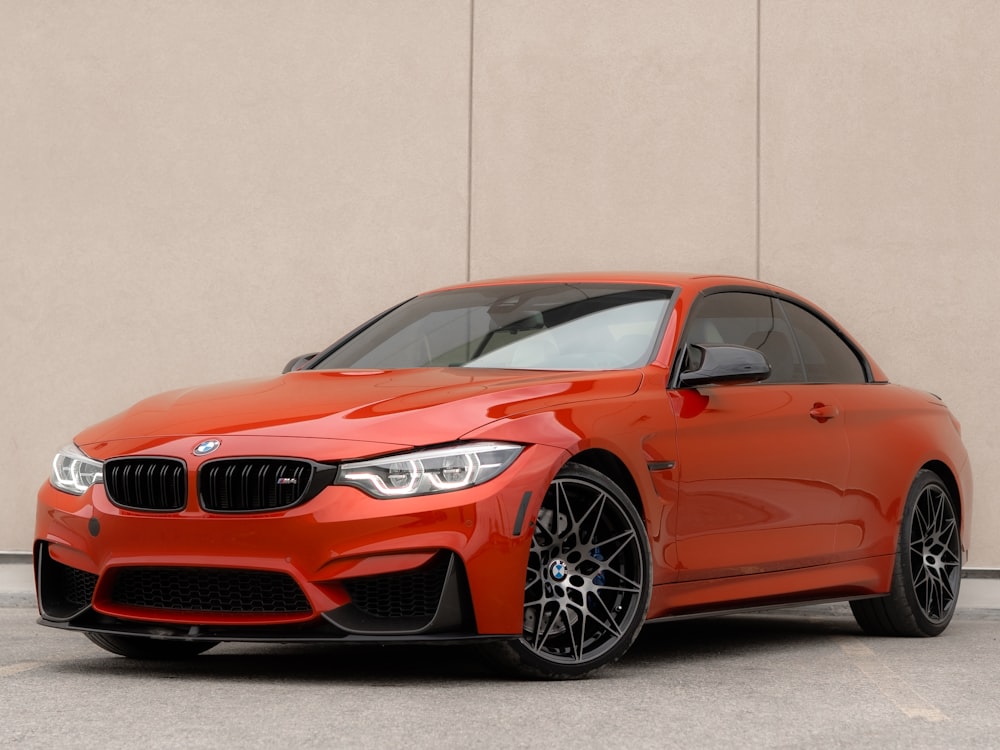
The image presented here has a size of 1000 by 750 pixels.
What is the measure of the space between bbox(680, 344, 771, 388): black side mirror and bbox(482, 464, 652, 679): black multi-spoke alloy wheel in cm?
79

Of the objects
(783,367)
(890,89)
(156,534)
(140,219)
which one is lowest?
(156,534)

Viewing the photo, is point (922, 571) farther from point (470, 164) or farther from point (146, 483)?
point (470, 164)

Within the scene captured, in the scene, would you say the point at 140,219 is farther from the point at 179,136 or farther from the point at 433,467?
the point at 433,467

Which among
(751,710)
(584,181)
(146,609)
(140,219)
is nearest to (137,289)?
(140,219)

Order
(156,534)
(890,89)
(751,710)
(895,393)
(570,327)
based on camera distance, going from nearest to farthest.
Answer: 1. (751,710)
2. (156,534)
3. (570,327)
4. (895,393)
5. (890,89)

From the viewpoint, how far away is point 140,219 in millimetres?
12289

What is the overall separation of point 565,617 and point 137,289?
7195 mm

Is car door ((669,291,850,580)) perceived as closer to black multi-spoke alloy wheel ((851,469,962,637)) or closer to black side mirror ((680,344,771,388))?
black side mirror ((680,344,771,388))

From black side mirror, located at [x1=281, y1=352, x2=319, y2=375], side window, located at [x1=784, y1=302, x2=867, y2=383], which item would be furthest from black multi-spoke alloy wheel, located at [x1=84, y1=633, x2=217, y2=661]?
side window, located at [x1=784, y1=302, x2=867, y2=383]

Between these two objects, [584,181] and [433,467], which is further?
[584,181]

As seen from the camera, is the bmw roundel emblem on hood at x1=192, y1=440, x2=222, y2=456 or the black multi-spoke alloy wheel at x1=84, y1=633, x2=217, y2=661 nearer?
the bmw roundel emblem on hood at x1=192, y1=440, x2=222, y2=456

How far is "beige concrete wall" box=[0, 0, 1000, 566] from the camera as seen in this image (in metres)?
11.8

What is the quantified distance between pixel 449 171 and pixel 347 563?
6963mm

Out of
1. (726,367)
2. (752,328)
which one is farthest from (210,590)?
(752,328)
